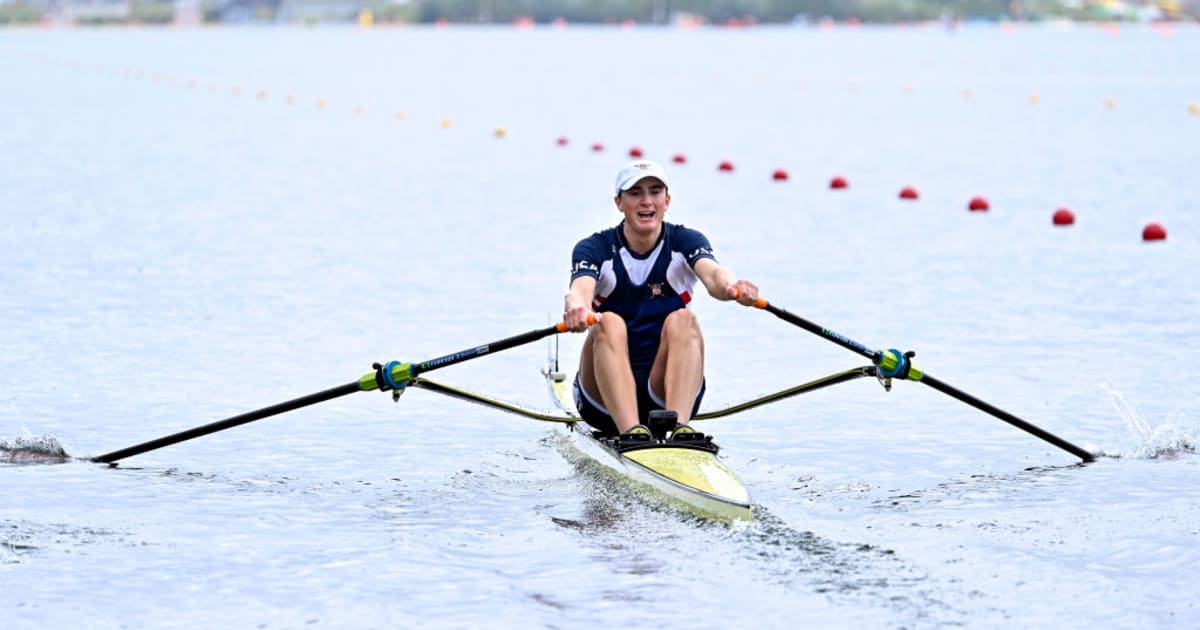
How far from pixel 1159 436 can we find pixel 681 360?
107 inches

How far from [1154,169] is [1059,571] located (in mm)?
20785

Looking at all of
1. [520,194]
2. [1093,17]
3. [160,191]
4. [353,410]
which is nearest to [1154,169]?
[520,194]

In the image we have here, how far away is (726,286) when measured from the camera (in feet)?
29.1

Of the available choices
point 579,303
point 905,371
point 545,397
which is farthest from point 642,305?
point 545,397

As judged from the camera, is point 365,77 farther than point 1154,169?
Yes

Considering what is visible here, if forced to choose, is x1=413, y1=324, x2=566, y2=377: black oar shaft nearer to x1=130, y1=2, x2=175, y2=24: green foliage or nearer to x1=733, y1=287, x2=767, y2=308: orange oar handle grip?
x1=733, y1=287, x2=767, y2=308: orange oar handle grip

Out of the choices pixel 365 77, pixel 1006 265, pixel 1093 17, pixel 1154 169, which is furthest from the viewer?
pixel 1093 17

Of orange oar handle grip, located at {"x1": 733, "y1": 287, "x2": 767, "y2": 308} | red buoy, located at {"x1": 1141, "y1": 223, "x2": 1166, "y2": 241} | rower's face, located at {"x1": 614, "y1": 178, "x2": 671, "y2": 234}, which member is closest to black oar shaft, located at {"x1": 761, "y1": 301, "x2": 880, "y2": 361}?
orange oar handle grip, located at {"x1": 733, "y1": 287, "x2": 767, "y2": 308}

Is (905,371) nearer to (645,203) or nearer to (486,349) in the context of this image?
(645,203)

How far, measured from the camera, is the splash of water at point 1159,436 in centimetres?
962

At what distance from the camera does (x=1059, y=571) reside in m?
7.50

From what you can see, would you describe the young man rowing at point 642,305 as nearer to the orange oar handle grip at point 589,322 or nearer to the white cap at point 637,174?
the white cap at point 637,174

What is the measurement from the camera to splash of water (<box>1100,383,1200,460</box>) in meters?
9.62

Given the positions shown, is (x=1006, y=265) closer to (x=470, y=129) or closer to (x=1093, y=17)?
(x=470, y=129)
